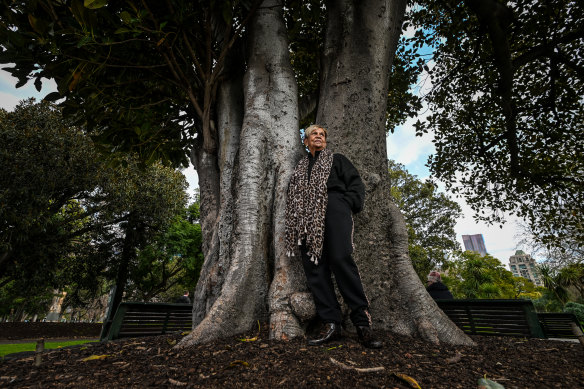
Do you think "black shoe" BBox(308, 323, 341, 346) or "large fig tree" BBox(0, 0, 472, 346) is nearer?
"black shoe" BBox(308, 323, 341, 346)

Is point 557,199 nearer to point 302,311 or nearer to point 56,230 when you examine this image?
point 302,311

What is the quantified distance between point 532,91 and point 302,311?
7.46 meters

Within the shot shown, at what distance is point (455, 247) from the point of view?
19.5 meters

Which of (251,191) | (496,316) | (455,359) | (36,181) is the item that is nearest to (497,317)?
(496,316)

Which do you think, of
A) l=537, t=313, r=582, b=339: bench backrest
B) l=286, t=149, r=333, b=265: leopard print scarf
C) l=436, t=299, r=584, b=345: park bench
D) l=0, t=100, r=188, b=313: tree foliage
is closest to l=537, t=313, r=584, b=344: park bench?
l=537, t=313, r=582, b=339: bench backrest

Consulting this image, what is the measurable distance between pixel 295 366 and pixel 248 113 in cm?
287

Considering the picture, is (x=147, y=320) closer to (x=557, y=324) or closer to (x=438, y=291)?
(x=438, y=291)

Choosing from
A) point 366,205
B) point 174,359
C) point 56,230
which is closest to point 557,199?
point 366,205

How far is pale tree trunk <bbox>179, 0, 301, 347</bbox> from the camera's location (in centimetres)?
265

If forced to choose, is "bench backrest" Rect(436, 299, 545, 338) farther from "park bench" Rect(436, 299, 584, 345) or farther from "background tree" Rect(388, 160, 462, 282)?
"background tree" Rect(388, 160, 462, 282)

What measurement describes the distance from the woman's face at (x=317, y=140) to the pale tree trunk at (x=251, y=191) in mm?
406

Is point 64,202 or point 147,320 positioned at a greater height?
point 64,202

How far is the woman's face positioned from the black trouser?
682 millimetres

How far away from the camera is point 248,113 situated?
358cm
